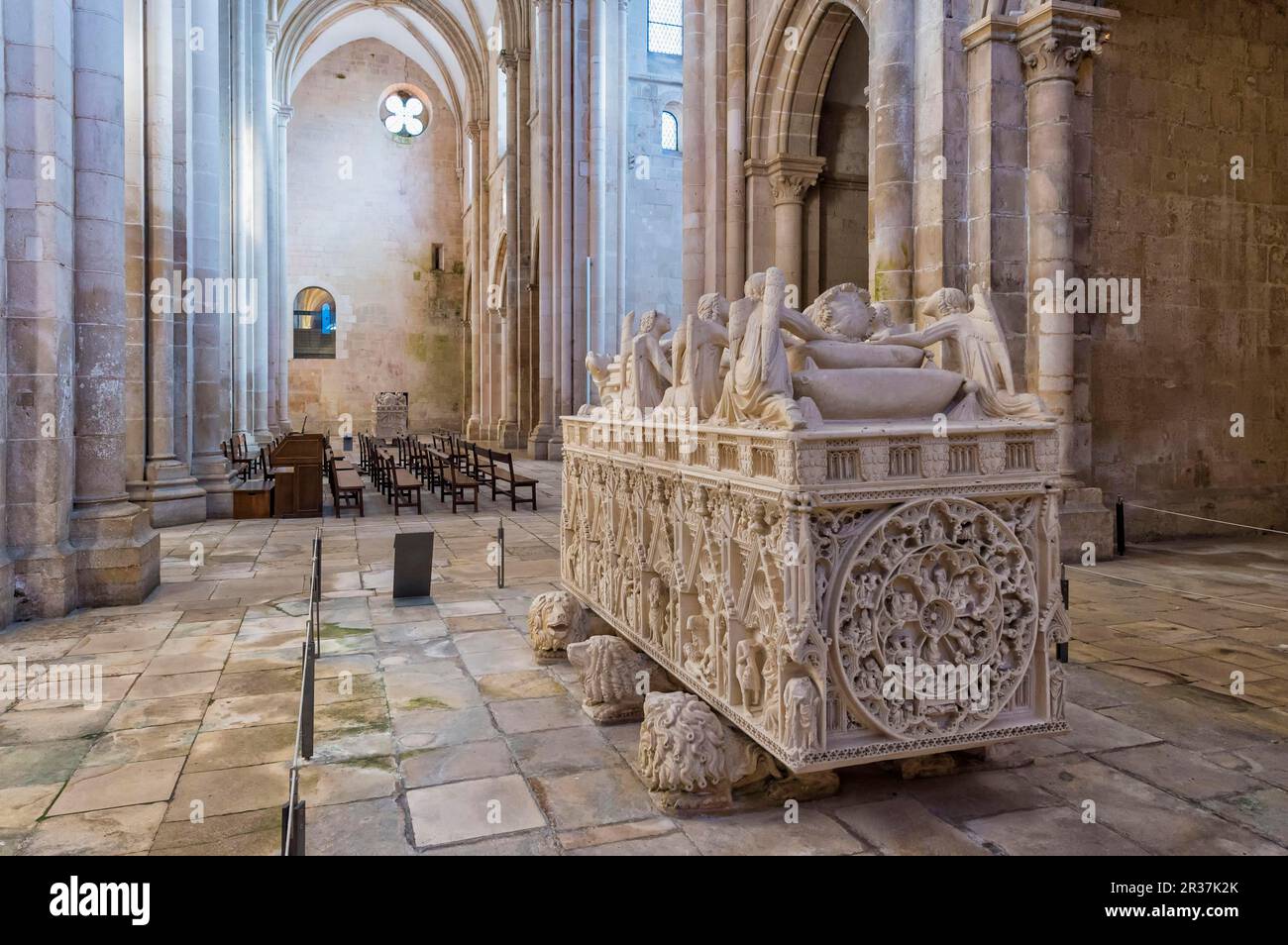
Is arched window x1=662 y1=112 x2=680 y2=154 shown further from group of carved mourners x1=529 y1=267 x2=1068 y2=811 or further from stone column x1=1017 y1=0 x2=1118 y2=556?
group of carved mourners x1=529 y1=267 x2=1068 y2=811

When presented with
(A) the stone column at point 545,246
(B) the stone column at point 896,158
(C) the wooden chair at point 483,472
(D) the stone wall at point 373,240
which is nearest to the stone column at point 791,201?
(B) the stone column at point 896,158

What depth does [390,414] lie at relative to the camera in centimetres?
3016

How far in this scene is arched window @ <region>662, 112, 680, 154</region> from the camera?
2219 centimetres

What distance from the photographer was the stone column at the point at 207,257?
12.5 metres

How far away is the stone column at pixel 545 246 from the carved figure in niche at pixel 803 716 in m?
18.5

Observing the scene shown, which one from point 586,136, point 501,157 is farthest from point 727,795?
point 501,157

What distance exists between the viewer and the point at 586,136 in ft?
69.0

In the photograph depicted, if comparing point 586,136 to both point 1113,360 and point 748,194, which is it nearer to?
point 748,194

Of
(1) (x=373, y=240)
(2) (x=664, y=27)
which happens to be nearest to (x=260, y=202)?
(2) (x=664, y=27)

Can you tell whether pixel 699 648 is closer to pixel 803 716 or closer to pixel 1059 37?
pixel 803 716

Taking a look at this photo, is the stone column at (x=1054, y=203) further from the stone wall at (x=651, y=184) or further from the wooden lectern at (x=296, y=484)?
the stone wall at (x=651, y=184)

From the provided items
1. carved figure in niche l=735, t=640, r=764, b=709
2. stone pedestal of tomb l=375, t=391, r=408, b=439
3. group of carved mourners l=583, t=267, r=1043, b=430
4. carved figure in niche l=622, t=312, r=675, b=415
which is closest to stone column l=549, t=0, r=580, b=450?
stone pedestal of tomb l=375, t=391, r=408, b=439

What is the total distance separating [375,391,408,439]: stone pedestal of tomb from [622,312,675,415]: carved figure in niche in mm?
25209

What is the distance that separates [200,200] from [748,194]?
23.7ft
